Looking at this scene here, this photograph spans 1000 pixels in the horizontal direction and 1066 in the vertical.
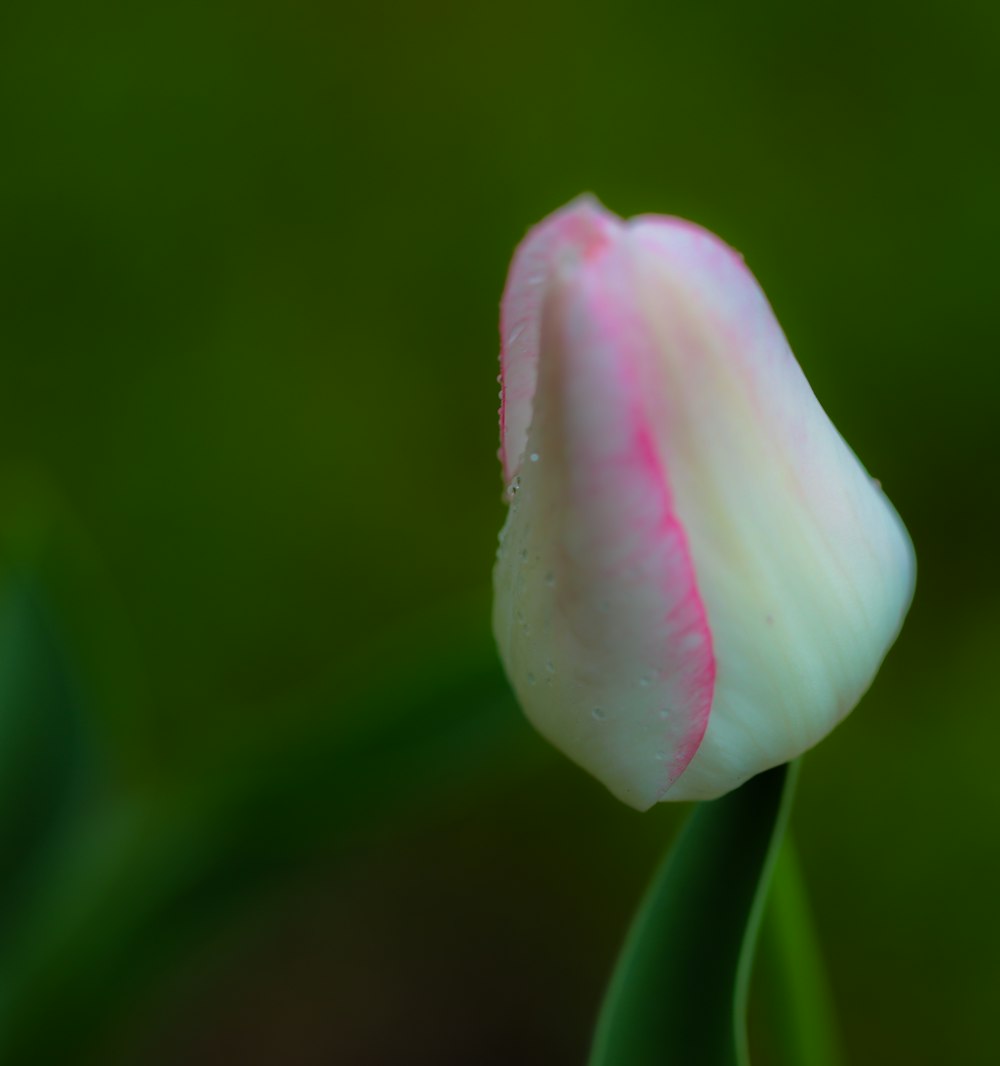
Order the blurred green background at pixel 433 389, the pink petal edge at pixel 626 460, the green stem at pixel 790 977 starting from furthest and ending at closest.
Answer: the blurred green background at pixel 433 389, the green stem at pixel 790 977, the pink petal edge at pixel 626 460

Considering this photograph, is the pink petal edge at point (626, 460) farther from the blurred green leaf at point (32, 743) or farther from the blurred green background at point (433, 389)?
the blurred green background at point (433, 389)

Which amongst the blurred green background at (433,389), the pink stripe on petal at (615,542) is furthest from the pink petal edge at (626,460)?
the blurred green background at (433,389)

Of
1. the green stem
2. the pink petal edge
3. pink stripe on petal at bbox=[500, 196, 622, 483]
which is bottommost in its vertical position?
the green stem

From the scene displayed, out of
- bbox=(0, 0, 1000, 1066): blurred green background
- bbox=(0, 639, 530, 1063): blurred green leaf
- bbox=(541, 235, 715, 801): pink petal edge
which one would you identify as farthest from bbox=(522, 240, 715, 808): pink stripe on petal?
bbox=(0, 0, 1000, 1066): blurred green background

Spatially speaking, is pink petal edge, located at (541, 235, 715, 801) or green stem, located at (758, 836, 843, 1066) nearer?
pink petal edge, located at (541, 235, 715, 801)

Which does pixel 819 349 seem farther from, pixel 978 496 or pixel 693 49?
pixel 693 49

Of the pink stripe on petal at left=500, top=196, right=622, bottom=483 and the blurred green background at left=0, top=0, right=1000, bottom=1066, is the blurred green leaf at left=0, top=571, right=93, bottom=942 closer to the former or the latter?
the blurred green background at left=0, top=0, right=1000, bottom=1066
